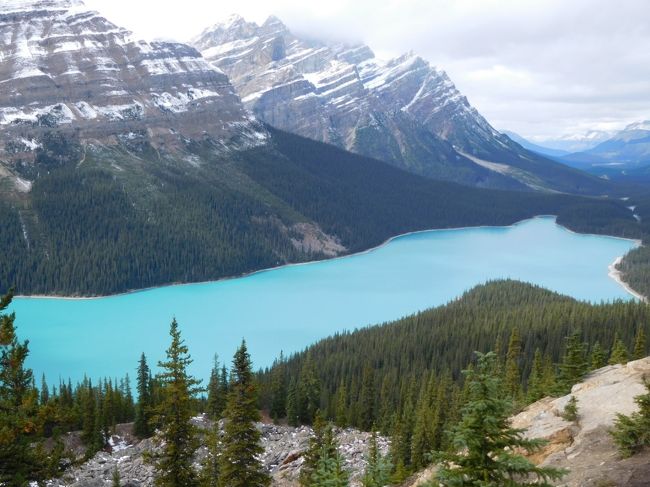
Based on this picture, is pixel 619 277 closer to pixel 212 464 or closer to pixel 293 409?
pixel 293 409

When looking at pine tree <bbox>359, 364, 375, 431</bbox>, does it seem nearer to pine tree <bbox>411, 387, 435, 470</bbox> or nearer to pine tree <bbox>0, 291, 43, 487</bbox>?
pine tree <bbox>411, 387, 435, 470</bbox>

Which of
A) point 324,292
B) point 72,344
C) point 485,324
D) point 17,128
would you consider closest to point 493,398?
point 485,324

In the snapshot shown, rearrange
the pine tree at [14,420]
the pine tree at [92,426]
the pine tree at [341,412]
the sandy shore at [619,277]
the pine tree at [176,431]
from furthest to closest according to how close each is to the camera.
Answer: the sandy shore at [619,277] < the pine tree at [341,412] < the pine tree at [92,426] < the pine tree at [176,431] < the pine tree at [14,420]

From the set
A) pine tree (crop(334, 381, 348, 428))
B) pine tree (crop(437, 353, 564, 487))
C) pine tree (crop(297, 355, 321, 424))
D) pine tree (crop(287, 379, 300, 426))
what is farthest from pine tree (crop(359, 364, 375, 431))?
pine tree (crop(437, 353, 564, 487))

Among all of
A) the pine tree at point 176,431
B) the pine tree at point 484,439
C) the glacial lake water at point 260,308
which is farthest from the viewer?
the glacial lake water at point 260,308

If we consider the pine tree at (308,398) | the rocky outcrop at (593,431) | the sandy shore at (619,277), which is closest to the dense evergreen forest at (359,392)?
the pine tree at (308,398)

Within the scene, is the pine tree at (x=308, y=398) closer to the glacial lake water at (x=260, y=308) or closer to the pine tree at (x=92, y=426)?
the pine tree at (x=92, y=426)
